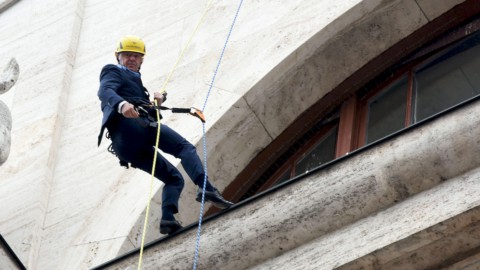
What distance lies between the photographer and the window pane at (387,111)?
36.0 feet

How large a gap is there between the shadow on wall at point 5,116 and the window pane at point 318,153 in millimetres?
2154

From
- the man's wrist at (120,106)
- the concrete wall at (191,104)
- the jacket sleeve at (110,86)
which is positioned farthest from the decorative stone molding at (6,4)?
the man's wrist at (120,106)

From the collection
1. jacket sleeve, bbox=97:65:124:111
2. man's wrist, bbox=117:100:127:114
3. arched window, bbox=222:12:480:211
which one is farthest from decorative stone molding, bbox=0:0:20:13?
man's wrist, bbox=117:100:127:114

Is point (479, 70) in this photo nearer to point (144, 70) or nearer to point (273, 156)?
point (273, 156)

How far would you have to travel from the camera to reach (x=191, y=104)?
11.6m

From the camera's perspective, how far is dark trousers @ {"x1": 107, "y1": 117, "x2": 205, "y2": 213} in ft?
34.0

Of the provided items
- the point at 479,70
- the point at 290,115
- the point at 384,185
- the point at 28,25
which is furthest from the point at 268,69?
the point at 28,25

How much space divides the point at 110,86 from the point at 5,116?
2.61 feet

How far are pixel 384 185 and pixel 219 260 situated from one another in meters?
1.13

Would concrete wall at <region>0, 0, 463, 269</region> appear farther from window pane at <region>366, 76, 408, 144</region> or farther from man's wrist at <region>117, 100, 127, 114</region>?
man's wrist at <region>117, 100, 127, 114</region>

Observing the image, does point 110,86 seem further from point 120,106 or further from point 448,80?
point 448,80

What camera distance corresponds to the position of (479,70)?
36.0ft

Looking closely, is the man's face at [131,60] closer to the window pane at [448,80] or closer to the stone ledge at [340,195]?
the stone ledge at [340,195]

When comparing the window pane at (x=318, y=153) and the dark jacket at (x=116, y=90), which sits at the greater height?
the dark jacket at (x=116, y=90)
